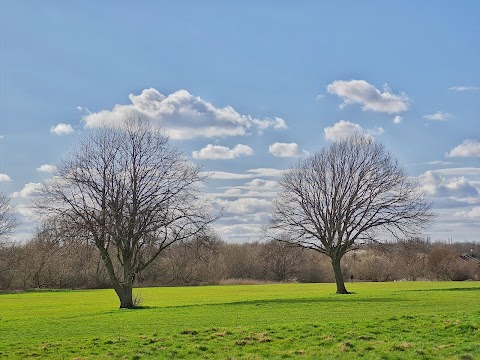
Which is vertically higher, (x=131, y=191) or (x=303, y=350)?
(x=131, y=191)

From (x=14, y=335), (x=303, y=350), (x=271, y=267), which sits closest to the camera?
(x=303, y=350)

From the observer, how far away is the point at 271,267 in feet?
372

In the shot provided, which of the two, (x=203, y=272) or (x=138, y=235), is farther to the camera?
(x=203, y=272)

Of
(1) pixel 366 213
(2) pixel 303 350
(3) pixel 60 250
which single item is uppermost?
(1) pixel 366 213

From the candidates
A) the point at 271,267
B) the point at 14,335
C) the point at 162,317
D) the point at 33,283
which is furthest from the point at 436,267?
the point at 14,335

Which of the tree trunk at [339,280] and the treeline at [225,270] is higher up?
the treeline at [225,270]

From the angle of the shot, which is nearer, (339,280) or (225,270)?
(339,280)

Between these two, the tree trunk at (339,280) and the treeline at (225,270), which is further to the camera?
the treeline at (225,270)

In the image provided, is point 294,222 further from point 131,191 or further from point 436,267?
point 436,267

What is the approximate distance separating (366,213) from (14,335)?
114 ft

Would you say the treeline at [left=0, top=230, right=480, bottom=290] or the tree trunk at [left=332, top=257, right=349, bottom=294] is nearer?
the tree trunk at [left=332, top=257, right=349, bottom=294]

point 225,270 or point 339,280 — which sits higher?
point 225,270

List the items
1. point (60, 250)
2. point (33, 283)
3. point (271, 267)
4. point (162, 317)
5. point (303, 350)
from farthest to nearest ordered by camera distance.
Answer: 1. point (271, 267)
2. point (33, 283)
3. point (60, 250)
4. point (162, 317)
5. point (303, 350)

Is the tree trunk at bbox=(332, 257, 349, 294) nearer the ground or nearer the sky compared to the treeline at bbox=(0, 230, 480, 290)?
nearer the ground
